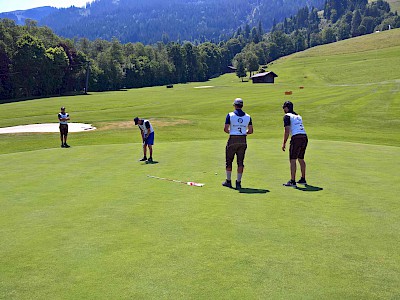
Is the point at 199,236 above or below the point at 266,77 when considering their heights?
below

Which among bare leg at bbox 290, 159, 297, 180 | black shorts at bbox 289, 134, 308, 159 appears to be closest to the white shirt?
black shorts at bbox 289, 134, 308, 159

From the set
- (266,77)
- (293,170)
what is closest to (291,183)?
(293,170)

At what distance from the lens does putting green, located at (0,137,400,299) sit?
6.04 m

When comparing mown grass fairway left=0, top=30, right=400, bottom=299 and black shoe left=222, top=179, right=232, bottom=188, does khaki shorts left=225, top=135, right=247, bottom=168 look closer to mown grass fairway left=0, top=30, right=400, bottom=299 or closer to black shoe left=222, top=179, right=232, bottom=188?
black shoe left=222, top=179, right=232, bottom=188

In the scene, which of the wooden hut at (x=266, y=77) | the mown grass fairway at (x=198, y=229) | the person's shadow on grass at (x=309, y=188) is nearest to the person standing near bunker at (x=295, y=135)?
the person's shadow on grass at (x=309, y=188)

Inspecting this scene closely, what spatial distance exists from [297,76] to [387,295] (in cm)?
13589

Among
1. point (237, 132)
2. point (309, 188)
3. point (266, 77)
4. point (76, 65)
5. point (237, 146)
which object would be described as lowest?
point (309, 188)

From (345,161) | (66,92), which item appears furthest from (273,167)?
(66,92)

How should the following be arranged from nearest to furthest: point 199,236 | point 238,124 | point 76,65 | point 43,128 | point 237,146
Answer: point 199,236 → point 238,124 → point 237,146 → point 43,128 → point 76,65

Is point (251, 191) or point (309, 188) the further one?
point (309, 188)

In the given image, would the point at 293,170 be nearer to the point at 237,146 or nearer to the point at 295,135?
the point at 295,135

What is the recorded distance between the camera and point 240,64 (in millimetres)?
172125

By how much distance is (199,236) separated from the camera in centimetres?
808

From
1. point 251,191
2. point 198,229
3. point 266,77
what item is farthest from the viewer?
point 266,77
